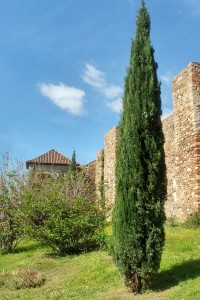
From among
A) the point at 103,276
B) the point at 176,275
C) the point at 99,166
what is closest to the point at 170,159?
the point at 103,276

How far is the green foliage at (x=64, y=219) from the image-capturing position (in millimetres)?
11836

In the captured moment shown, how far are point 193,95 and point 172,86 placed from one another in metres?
1.86

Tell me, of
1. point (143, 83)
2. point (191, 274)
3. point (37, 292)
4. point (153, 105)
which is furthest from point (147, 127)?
point (37, 292)

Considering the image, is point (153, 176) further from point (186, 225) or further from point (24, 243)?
point (24, 243)

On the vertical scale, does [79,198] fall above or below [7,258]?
above

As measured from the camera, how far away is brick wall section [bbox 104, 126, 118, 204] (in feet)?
69.3

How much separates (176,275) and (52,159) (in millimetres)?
28944

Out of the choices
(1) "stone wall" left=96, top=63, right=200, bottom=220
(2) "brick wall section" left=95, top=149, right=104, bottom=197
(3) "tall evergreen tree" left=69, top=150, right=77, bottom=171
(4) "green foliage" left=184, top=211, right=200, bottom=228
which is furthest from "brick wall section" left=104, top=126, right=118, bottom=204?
(4) "green foliage" left=184, top=211, right=200, bottom=228

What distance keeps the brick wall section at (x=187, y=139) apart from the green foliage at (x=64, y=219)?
307 centimetres

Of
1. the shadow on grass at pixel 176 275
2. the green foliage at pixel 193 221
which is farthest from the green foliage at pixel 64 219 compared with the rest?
the shadow on grass at pixel 176 275

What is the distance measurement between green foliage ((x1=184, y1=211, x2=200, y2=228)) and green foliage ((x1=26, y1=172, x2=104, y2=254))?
2829mm

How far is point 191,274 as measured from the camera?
24.4ft

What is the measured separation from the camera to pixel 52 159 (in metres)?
35.9

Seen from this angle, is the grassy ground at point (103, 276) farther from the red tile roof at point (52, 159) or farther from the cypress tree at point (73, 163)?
the red tile roof at point (52, 159)
